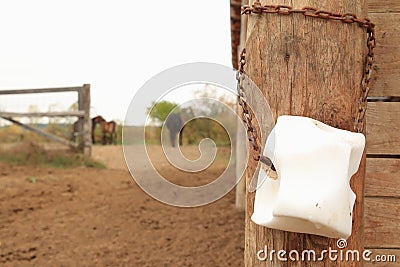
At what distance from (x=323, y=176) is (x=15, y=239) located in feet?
12.1

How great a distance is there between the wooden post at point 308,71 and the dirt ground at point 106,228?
237cm

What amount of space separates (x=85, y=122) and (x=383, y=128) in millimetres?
7539

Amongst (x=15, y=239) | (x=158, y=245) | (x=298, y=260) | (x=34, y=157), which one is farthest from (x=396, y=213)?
(x=34, y=157)

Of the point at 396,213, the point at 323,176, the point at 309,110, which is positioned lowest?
the point at 396,213

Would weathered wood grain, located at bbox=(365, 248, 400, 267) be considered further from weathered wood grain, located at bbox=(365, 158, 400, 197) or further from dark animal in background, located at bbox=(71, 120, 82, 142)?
dark animal in background, located at bbox=(71, 120, 82, 142)

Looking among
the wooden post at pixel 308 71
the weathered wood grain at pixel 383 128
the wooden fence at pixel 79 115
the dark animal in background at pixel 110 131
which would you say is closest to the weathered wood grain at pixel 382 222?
the weathered wood grain at pixel 383 128

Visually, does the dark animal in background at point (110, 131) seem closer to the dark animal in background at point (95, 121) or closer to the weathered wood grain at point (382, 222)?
the dark animal in background at point (95, 121)

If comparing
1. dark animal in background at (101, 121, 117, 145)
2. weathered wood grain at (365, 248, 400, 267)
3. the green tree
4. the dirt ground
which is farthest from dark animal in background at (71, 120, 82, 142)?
weathered wood grain at (365, 248, 400, 267)

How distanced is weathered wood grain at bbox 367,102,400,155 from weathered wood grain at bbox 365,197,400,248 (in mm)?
154

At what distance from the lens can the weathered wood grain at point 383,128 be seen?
5.22 feet

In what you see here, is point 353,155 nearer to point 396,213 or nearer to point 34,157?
point 396,213

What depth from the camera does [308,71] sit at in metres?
1.05

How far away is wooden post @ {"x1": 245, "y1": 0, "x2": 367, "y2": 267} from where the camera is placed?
1052 mm

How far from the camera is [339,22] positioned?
1066 millimetres
